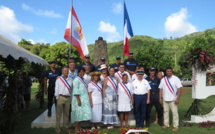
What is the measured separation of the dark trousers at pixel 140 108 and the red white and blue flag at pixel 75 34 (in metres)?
3.44

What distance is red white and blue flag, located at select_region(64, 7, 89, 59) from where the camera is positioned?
27.6 feet

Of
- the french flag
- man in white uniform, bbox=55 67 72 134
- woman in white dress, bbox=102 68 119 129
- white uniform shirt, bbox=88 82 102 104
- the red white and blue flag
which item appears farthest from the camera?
the french flag

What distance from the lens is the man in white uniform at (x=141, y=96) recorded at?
5891mm

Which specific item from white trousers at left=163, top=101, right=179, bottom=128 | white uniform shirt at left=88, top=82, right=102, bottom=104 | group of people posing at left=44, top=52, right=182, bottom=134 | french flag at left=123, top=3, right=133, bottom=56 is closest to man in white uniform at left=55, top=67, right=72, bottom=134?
group of people posing at left=44, top=52, right=182, bottom=134

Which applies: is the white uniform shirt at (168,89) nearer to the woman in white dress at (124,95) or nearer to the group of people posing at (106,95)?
the group of people posing at (106,95)

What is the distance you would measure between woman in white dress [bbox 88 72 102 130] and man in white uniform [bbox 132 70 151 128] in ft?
3.45

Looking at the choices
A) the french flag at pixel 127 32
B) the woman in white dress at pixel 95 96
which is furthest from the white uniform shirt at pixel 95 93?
the french flag at pixel 127 32

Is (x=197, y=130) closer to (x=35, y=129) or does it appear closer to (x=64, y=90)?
(x=64, y=90)

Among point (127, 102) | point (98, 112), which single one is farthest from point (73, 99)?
point (127, 102)

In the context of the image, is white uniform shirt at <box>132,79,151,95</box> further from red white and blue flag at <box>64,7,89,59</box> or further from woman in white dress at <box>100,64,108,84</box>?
red white and blue flag at <box>64,7,89,59</box>

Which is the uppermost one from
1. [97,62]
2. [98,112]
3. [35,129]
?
[97,62]

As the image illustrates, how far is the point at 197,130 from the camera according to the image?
5.88 m

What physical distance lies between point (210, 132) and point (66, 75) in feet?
13.6

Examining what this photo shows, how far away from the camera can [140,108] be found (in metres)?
6.05
